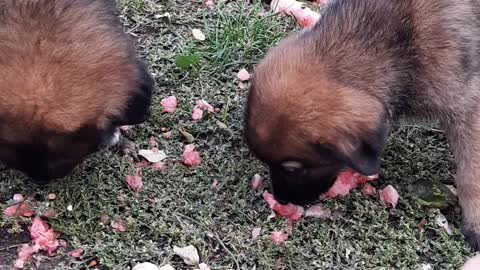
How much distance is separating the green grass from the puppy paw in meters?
0.04

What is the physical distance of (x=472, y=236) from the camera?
3.93 metres

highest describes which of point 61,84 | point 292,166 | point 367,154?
point 61,84

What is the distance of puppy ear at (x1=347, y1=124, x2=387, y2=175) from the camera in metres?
3.31

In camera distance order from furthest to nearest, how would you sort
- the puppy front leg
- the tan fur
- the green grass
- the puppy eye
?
1. the puppy front leg
2. the green grass
3. the puppy eye
4. the tan fur

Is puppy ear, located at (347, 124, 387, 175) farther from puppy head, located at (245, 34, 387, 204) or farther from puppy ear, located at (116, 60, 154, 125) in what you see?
puppy ear, located at (116, 60, 154, 125)

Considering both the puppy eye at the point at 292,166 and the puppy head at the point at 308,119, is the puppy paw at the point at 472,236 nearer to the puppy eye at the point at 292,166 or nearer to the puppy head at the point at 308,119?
the puppy head at the point at 308,119

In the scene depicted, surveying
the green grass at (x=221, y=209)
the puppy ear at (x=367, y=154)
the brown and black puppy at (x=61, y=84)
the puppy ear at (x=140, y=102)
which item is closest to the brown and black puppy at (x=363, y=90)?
the puppy ear at (x=367, y=154)

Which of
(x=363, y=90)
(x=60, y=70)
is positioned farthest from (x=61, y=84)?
(x=363, y=90)

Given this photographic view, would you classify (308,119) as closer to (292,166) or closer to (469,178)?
(292,166)

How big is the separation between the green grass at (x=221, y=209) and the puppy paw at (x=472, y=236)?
40 mm

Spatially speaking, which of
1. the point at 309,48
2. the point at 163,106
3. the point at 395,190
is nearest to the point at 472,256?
the point at 395,190

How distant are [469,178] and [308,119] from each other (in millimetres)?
1146

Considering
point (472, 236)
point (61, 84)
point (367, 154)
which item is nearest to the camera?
point (61, 84)

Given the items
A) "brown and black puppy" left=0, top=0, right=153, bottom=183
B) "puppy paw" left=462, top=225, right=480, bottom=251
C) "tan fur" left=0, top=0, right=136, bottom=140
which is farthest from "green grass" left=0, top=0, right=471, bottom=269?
"tan fur" left=0, top=0, right=136, bottom=140
